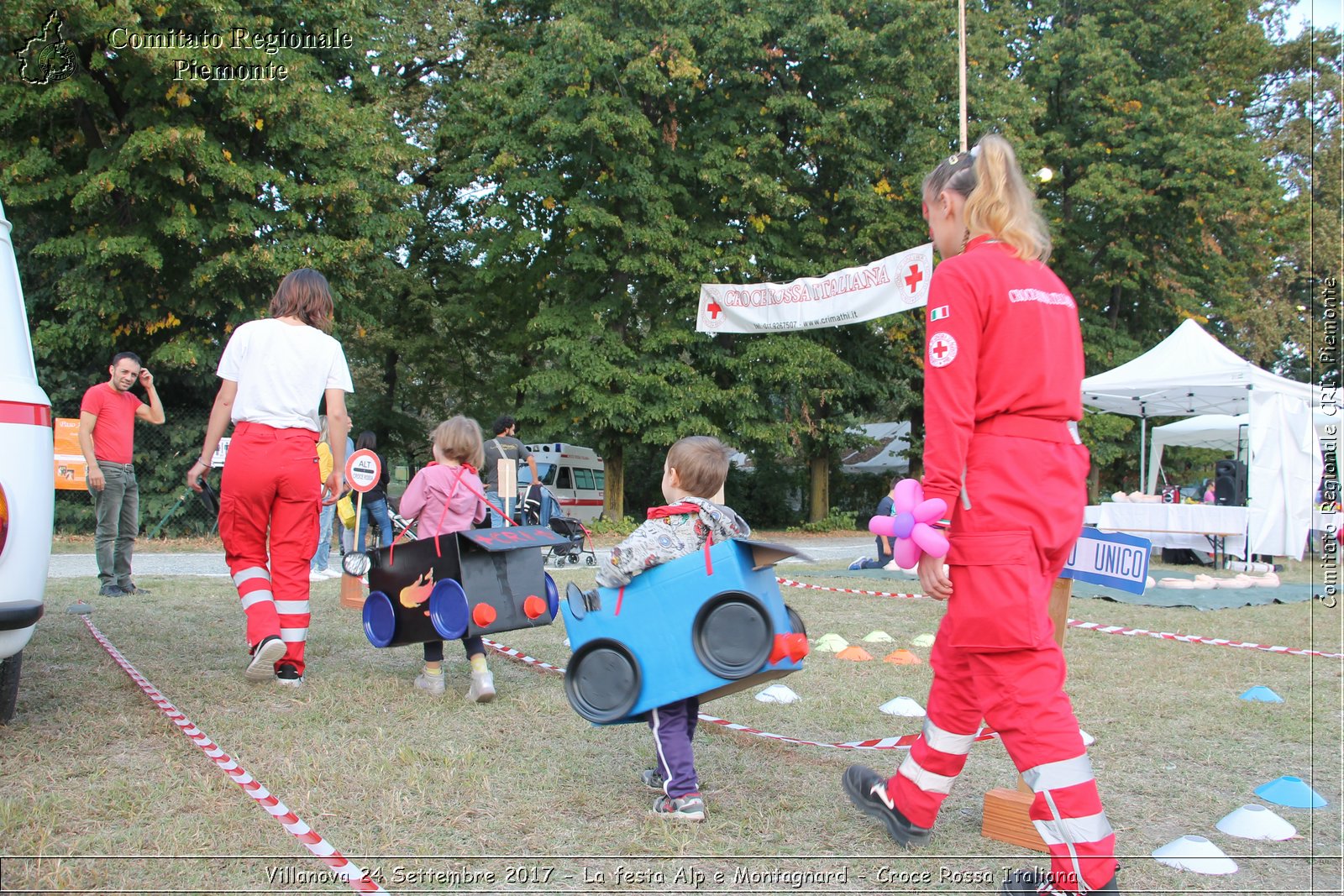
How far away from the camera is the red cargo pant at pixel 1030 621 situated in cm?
243

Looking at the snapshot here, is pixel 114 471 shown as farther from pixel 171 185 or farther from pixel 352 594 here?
pixel 171 185

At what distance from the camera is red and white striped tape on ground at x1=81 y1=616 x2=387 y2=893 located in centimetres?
258

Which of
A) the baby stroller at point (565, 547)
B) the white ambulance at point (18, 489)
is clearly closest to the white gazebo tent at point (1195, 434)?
the baby stroller at point (565, 547)

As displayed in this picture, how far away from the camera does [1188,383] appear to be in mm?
14391

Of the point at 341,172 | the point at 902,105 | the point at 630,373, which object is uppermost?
the point at 902,105

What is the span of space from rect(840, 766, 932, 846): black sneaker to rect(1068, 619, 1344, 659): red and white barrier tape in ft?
17.0

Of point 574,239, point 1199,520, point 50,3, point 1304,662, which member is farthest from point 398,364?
point 1304,662

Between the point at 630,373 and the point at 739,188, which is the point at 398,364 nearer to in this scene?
the point at 630,373

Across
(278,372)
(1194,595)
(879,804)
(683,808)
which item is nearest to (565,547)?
(1194,595)

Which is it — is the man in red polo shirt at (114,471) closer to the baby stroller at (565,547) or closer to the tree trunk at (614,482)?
the baby stroller at (565,547)

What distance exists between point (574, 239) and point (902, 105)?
863cm

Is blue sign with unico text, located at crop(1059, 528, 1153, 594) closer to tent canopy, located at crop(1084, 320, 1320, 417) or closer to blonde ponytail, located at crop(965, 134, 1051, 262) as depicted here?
blonde ponytail, located at crop(965, 134, 1051, 262)

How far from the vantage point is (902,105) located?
23.4 metres

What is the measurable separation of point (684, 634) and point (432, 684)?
2305 mm
